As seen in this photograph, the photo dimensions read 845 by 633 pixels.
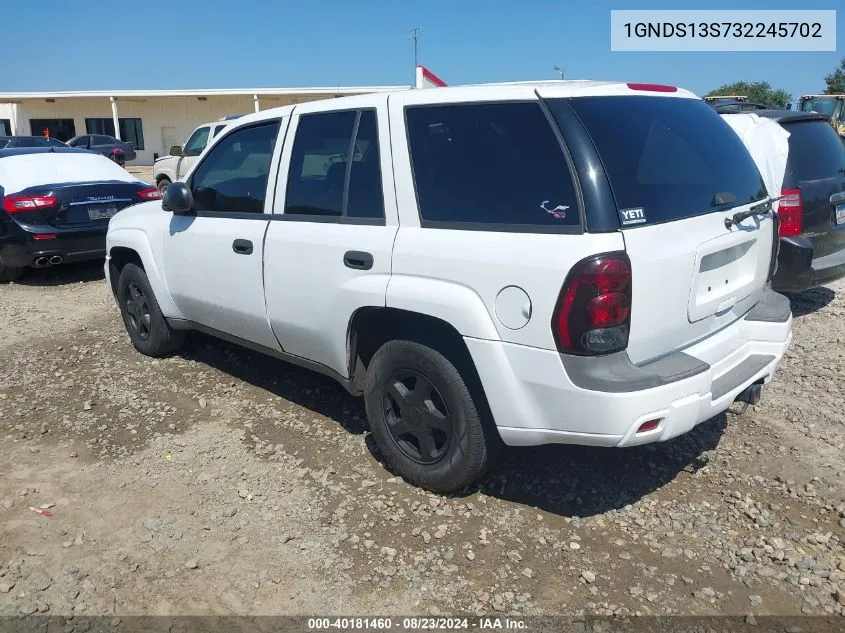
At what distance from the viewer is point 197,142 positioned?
1570cm

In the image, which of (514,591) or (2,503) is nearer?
(514,591)

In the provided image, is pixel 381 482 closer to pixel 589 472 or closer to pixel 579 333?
pixel 589 472

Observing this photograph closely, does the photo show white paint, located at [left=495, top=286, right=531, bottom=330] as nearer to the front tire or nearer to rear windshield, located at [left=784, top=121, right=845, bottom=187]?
the front tire

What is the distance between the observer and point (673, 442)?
13.0 ft

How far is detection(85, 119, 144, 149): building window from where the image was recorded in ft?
127

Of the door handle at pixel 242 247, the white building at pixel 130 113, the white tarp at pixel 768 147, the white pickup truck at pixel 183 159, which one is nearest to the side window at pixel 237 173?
the door handle at pixel 242 247

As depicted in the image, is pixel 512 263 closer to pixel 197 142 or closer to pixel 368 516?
pixel 368 516

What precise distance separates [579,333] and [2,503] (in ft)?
9.92

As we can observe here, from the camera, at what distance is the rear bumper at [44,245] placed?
7566mm

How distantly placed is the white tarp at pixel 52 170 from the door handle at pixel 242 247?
16.3 ft

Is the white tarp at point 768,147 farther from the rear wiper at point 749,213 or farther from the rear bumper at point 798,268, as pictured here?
the rear wiper at point 749,213

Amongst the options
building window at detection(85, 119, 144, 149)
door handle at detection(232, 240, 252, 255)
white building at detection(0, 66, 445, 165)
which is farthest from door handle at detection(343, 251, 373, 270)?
building window at detection(85, 119, 144, 149)

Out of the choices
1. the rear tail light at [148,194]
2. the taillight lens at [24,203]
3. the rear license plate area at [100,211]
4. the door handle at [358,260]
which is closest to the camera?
the door handle at [358,260]

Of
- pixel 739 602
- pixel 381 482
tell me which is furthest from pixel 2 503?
pixel 739 602
